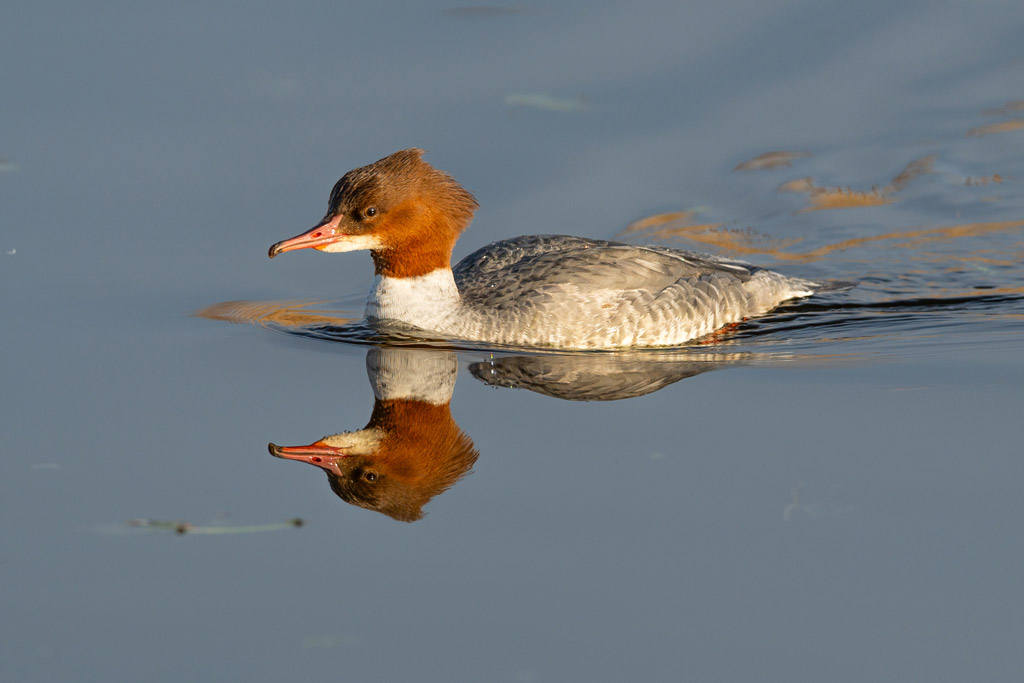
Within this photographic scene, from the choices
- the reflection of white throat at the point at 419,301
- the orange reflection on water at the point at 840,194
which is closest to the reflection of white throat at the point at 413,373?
the reflection of white throat at the point at 419,301

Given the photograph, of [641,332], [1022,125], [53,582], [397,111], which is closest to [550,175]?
[397,111]

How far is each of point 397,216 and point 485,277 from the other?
874mm

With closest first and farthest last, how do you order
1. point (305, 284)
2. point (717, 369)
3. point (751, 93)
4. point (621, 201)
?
1. point (717, 369)
2. point (305, 284)
3. point (621, 201)
4. point (751, 93)

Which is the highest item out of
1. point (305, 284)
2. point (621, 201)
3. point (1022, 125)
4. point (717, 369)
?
point (1022, 125)

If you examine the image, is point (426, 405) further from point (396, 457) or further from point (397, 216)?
point (397, 216)

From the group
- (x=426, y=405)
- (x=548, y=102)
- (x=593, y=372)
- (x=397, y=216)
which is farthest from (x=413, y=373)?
(x=548, y=102)

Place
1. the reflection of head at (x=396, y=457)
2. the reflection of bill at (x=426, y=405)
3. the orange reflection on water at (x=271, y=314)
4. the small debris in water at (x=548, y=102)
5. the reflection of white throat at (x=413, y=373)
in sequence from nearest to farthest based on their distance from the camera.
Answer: the reflection of head at (x=396, y=457) → the reflection of bill at (x=426, y=405) → the reflection of white throat at (x=413, y=373) → the orange reflection on water at (x=271, y=314) → the small debris in water at (x=548, y=102)

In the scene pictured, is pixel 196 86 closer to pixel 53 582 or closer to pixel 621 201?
pixel 621 201

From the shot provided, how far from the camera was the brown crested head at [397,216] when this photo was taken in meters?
9.63

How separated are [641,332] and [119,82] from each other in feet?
18.8

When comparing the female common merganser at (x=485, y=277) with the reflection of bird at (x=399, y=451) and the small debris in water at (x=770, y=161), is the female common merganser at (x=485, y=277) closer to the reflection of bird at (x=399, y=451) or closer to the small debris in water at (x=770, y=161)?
the reflection of bird at (x=399, y=451)

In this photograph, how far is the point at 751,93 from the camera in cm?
1343

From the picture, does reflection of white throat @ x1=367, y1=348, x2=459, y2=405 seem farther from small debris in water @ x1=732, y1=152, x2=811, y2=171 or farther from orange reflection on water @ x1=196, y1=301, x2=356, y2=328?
small debris in water @ x1=732, y1=152, x2=811, y2=171

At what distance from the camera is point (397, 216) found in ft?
32.3
